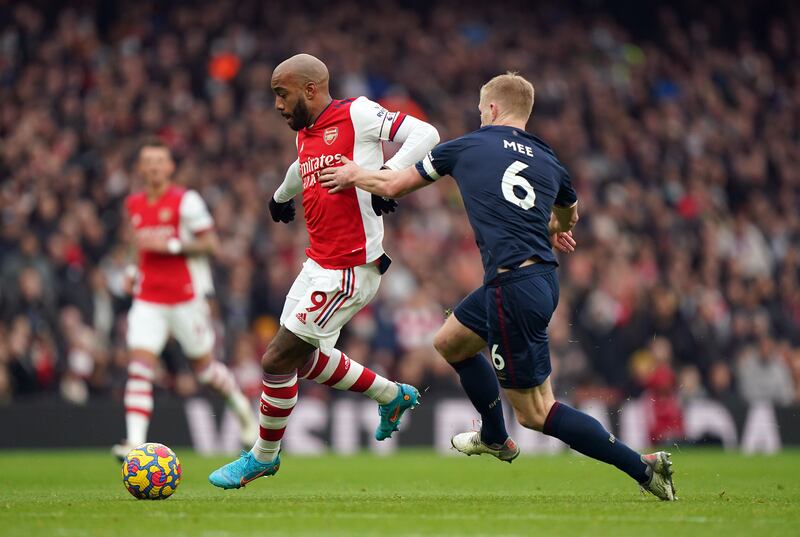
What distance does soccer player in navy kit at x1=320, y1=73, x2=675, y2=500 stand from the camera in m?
7.66

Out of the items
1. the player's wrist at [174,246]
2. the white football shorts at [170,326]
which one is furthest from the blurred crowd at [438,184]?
the player's wrist at [174,246]

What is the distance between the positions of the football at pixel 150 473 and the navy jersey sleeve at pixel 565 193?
117 inches

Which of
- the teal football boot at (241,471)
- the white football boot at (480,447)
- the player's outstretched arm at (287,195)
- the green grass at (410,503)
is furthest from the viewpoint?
the player's outstretched arm at (287,195)

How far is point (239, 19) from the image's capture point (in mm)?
21812

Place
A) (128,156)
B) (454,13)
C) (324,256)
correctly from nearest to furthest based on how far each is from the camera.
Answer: (324,256) → (128,156) → (454,13)

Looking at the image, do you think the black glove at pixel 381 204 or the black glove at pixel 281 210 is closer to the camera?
the black glove at pixel 381 204

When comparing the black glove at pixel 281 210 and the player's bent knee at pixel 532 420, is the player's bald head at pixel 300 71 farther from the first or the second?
the player's bent knee at pixel 532 420

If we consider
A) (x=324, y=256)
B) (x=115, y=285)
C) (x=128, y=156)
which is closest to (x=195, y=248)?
(x=324, y=256)

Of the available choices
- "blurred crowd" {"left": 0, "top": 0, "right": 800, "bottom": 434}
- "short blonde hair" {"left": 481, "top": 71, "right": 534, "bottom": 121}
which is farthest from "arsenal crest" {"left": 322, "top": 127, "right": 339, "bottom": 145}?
"blurred crowd" {"left": 0, "top": 0, "right": 800, "bottom": 434}

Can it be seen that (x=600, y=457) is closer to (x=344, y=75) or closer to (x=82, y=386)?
(x=82, y=386)

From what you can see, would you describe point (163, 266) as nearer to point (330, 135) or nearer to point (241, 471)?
point (241, 471)

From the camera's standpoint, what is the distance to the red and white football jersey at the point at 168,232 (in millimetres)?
12023

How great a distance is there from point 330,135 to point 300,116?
0.24 meters

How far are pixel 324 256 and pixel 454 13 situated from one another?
54.1 feet
